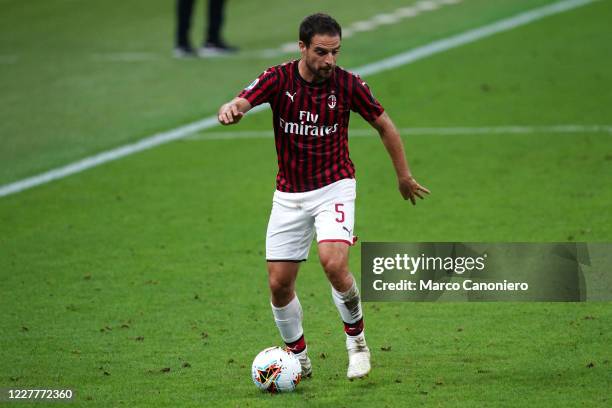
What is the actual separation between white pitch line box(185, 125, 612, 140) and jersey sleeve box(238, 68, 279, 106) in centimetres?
812

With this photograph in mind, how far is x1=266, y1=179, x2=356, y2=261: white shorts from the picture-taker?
307 inches

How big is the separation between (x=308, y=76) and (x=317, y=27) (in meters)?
0.38

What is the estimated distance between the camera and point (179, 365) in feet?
27.3

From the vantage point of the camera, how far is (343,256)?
766 centimetres

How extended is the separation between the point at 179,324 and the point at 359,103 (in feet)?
8.40

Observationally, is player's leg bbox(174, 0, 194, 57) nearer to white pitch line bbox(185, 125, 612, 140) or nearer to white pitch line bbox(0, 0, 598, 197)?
white pitch line bbox(0, 0, 598, 197)

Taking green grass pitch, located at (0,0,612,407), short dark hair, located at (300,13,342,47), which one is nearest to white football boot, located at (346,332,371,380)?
green grass pitch, located at (0,0,612,407)

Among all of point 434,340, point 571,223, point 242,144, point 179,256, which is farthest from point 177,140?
point 434,340

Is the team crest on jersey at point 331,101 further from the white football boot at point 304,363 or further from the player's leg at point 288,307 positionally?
the white football boot at point 304,363

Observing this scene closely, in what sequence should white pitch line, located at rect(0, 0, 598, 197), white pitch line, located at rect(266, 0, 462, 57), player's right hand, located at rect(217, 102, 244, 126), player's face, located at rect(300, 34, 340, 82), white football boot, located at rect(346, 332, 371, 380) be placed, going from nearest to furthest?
player's right hand, located at rect(217, 102, 244, 126) → player's face, located at rect(300, 34, 340, 82) → white football boot, located at rect(346, 332, 371, 380) → white pitch line, located at rect(0, 0, 598, 197) → white pitch line, located at rect(266, 0, 462, 57)

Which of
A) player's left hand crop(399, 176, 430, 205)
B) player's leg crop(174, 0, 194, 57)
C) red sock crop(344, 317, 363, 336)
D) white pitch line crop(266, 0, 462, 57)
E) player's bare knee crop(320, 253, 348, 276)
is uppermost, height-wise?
white pitch line crop(266, 0, 462, 57)

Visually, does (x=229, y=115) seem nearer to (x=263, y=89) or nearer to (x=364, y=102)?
(x=263, y=89)

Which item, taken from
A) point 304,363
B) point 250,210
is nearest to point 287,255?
point 304,363

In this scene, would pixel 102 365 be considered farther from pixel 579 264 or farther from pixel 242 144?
pixel 242 144
